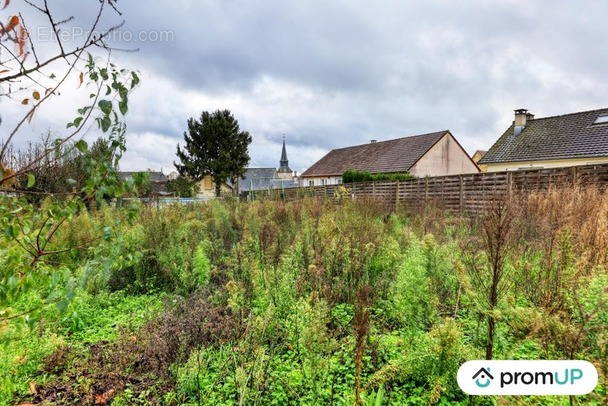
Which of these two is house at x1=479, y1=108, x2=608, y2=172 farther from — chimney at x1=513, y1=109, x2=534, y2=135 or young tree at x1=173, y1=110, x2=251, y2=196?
young tree at x1=173, y1=110, x2=251, y2=196

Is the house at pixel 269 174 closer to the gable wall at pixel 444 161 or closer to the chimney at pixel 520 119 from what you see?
the gable wall at pixel 444 161

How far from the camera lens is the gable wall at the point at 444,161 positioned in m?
26.3

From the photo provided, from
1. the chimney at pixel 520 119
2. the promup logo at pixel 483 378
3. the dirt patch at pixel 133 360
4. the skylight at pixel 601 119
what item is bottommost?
the dirt patch at pixel 133 360

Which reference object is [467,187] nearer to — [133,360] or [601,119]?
[133,360]

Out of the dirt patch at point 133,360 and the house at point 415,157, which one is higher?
the house at point 415,157

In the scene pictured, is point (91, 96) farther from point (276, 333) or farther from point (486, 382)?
point (276, 333)

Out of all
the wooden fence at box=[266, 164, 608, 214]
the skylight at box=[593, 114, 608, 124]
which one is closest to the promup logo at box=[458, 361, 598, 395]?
the wooden fence at box=[266, 164, 608, 214]

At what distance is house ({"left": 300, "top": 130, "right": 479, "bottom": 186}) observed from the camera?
26391 millimetres

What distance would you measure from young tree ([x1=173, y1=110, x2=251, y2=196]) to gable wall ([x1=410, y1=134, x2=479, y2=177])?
21.5 meters

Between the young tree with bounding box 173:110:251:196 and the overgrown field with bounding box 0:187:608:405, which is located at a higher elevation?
the young tree with bounding box 173:110:251:196

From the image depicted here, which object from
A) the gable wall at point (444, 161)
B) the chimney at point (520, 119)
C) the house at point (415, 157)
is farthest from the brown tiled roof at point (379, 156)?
the chimney at point (520, 119)

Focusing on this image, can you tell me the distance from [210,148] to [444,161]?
2455cm

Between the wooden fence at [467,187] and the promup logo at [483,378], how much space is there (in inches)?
256

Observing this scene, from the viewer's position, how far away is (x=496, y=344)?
93.2 inches
